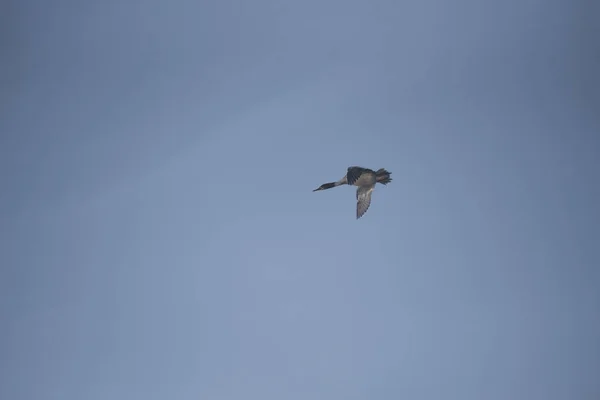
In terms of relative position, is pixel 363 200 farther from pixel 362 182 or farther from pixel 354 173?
pixel 354 173

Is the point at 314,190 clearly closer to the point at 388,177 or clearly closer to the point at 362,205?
the point at 362,205

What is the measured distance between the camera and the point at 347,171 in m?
18.2

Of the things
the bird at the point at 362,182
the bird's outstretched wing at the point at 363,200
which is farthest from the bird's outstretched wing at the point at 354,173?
the bird's outstretched wing at the point at 363,200

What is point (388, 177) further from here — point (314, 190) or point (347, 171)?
point (314, 190)

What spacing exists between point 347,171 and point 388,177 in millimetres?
1442

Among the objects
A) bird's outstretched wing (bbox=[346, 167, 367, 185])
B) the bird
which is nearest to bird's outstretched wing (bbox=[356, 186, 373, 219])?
the bird

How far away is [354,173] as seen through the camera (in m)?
18.0

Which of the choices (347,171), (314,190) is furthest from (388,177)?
(314,190)

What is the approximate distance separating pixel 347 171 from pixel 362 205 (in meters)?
1.89

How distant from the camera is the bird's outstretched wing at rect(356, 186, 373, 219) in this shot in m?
19.4

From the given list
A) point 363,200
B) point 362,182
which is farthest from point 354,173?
point 363,200

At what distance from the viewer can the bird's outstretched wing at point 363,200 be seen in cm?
1942

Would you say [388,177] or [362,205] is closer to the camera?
[388,177]

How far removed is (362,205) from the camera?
63.8 feet
